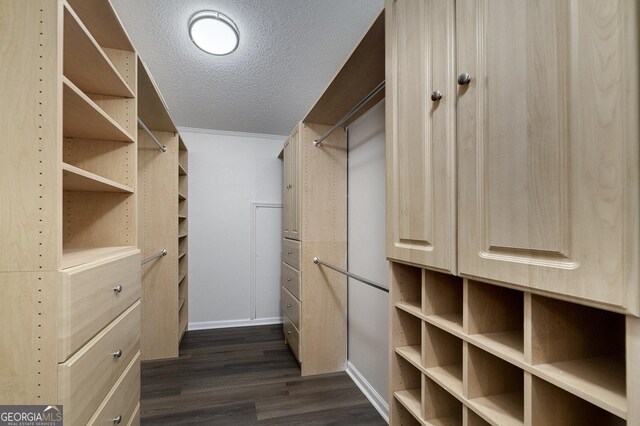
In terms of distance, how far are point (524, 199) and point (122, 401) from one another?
1719 mm

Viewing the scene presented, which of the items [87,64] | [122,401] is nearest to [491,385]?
[122,401]

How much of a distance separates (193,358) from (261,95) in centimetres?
258

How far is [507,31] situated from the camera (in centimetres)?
67

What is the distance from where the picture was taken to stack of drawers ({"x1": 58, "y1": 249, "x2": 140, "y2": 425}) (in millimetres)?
860

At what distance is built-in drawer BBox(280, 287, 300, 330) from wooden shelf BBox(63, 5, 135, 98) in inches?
78.3

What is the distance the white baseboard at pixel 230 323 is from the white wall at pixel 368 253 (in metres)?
1.57

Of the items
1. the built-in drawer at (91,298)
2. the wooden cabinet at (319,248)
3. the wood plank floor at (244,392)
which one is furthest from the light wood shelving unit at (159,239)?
the built-in drawer at (91,298)

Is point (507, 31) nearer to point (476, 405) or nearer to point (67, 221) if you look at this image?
point (476, 405)

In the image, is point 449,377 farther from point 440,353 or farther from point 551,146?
point 551,146

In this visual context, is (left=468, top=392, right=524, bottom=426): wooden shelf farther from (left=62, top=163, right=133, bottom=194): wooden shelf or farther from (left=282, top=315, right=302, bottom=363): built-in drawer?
(left=282, top=315, right=302, bottom=363): built-in drawer

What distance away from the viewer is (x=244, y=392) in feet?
7.28

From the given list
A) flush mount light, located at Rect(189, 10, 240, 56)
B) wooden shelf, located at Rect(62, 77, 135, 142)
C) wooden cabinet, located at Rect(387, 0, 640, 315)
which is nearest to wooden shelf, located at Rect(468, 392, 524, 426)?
wooden cabinet, located at Rect(387, 0, 640, 315)

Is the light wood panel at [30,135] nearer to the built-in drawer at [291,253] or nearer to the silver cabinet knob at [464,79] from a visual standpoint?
the silver cabinet knob at [464,79]

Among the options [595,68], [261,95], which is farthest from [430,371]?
[261,95]
